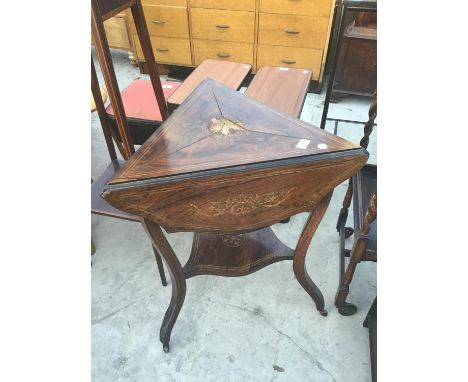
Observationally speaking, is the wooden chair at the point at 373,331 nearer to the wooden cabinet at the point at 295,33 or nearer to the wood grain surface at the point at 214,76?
the wood grain surface at the point at 214,76

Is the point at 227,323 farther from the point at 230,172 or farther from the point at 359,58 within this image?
the point at 359,58

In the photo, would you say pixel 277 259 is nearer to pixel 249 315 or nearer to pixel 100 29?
pixel 249 315

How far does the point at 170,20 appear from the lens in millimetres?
2912

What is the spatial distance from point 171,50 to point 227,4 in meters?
0.68

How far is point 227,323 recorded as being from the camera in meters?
1.44

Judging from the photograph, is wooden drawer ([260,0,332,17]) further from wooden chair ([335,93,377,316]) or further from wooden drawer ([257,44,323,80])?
wooden chair ([335,93,377,316])

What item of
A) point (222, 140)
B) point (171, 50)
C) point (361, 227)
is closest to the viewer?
point (222, 140)

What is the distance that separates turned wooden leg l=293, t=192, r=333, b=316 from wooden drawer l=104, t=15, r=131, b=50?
9.29 ft

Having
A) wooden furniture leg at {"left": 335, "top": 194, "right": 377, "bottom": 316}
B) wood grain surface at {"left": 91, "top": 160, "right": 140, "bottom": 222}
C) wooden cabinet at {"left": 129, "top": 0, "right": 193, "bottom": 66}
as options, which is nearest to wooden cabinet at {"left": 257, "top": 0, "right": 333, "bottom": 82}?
wooden cabinet at {"left": 129, "top": 0, "right": 193, "bottom": 66}

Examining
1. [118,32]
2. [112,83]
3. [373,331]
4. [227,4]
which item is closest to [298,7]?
[227,4]

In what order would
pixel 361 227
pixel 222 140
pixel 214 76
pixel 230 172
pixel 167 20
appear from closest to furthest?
pixel 230 172 < pixel 222 140 < pixel 361 227 < pixel 214 76 < pixel 167 20

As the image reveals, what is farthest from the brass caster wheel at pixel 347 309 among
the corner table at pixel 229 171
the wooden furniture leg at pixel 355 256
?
the corner table at pixel 229 171

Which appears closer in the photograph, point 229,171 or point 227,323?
point 229,171
